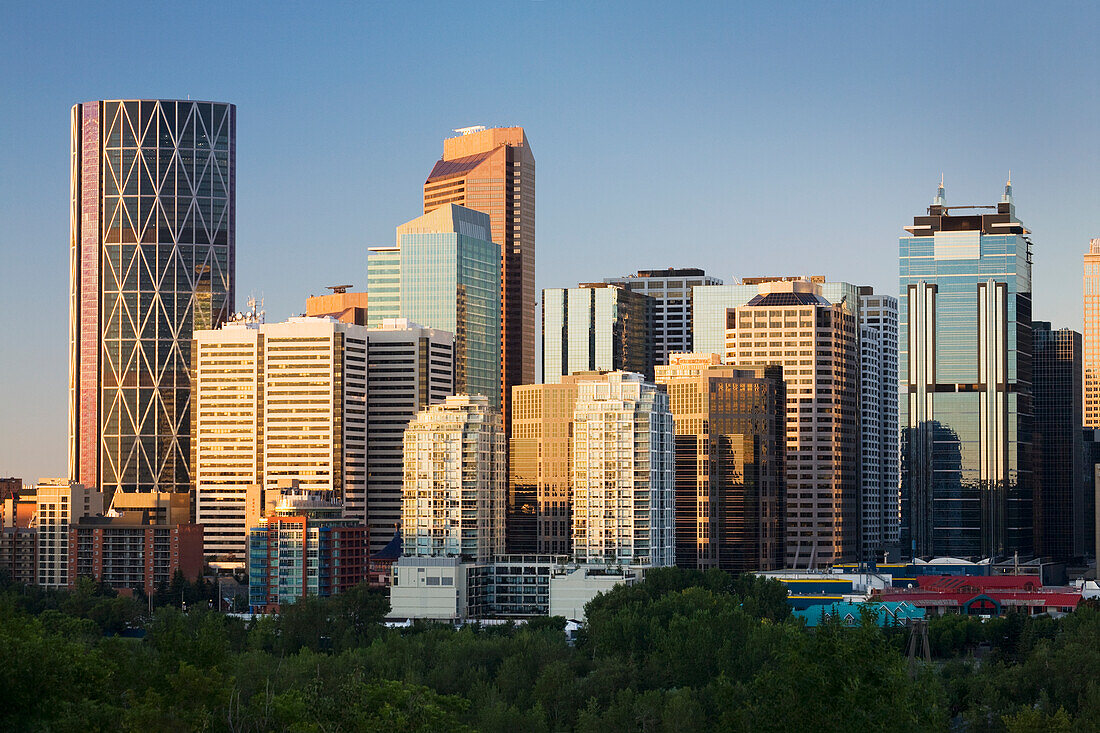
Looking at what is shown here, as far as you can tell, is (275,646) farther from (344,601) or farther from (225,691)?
(225,691)

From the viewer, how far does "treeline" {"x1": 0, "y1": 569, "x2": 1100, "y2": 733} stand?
252 feet

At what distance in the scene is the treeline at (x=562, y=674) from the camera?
76.7 meters

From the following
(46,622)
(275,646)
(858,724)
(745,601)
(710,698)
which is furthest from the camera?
(745,601)

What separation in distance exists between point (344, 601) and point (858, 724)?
126 meters

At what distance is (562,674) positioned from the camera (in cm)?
13625

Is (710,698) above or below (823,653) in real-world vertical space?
below

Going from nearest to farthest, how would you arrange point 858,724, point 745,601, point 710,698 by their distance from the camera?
point 858,724
point 710,698
point 745,601

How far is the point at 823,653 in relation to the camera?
76.2 metres

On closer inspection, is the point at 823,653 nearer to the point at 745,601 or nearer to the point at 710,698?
the point at 710,698

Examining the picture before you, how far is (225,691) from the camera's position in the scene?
98.6 meters

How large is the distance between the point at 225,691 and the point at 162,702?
4.75 metres

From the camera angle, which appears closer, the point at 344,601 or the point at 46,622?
the point at 46,622

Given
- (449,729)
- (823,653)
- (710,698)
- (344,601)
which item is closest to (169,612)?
(344,601)

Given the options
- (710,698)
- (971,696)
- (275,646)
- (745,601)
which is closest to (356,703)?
(710,698)
